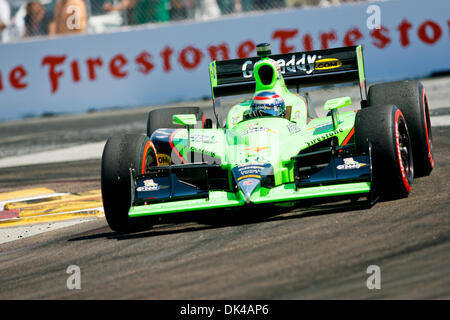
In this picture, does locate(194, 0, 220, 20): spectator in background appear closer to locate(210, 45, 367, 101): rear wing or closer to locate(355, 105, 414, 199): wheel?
locate(210, 45, 367, 101): rear wing

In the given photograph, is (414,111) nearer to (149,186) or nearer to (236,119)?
(236,119)

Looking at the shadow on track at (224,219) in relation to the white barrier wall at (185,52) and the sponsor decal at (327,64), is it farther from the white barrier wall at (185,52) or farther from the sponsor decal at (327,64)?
the white barrier wall at (185,52)

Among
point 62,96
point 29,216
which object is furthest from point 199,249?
point 62,96

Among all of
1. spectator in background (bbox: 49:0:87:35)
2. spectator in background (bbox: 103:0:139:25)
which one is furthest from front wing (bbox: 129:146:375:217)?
spectator in background (bbox: 49:0:87:35)

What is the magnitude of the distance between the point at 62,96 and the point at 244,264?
46.4 feet

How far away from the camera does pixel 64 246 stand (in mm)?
7703

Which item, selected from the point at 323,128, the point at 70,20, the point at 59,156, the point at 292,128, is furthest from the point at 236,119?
the point at 70,20

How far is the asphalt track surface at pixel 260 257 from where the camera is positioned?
5367 mm

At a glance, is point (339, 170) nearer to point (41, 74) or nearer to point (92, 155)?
point (92, 155)

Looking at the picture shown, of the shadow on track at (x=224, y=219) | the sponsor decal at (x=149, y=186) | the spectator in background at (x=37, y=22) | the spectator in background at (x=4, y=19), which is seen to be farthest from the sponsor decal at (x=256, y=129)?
the spectator in background at (x=4, y=19)

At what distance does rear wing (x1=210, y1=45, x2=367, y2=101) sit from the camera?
960 cm

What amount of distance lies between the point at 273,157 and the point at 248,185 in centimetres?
46

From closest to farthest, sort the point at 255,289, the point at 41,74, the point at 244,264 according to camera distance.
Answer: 1. the point at 255,289
2. the point at 244,264
3. the point at 41,74

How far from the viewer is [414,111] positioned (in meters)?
8.53
